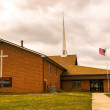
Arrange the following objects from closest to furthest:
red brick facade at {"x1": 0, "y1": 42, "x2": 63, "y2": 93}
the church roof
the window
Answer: red brick facade at {"x1": 0, "y1": 42, "x2": 63, "y2": 93}
the church roof
the window

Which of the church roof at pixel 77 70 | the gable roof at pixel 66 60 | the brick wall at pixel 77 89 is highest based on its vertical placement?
the gable roof at pixel 66 60

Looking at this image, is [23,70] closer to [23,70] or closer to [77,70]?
[23,70]

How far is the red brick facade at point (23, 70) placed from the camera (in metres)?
27.3

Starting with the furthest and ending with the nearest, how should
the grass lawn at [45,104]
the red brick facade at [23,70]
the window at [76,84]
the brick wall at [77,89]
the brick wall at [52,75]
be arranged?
1. the window at [76,84]
2. the brick wall at [77,89]
3. the brick wall at [52,75]
4. the red brick facade at [23,70]
5. the grass lawn at [45,104]

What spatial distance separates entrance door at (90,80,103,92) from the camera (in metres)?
36.2

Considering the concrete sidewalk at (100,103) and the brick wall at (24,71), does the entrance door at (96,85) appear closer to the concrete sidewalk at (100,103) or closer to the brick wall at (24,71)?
the brick wall at (24,71)

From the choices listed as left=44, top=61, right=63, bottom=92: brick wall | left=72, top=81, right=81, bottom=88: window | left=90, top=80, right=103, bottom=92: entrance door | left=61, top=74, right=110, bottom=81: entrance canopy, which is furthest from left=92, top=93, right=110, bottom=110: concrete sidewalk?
left=72, top=81, right=81, bottom=88: window

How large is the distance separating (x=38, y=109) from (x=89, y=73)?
26495 millimetres

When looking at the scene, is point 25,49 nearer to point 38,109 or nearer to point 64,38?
point 38,109

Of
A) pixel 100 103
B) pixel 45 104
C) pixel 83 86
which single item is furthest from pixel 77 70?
pixel 45 104

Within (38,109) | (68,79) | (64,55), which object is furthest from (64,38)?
(38,109)

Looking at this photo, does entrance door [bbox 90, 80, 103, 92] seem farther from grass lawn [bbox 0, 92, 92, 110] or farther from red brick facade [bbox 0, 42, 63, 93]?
grass lawn [bbox 0, 92, 92, 110]

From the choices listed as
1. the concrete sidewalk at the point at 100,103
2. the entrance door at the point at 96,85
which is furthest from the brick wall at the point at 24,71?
the entrance door at the point at 96,85

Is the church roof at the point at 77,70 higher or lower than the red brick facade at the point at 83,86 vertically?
higher
